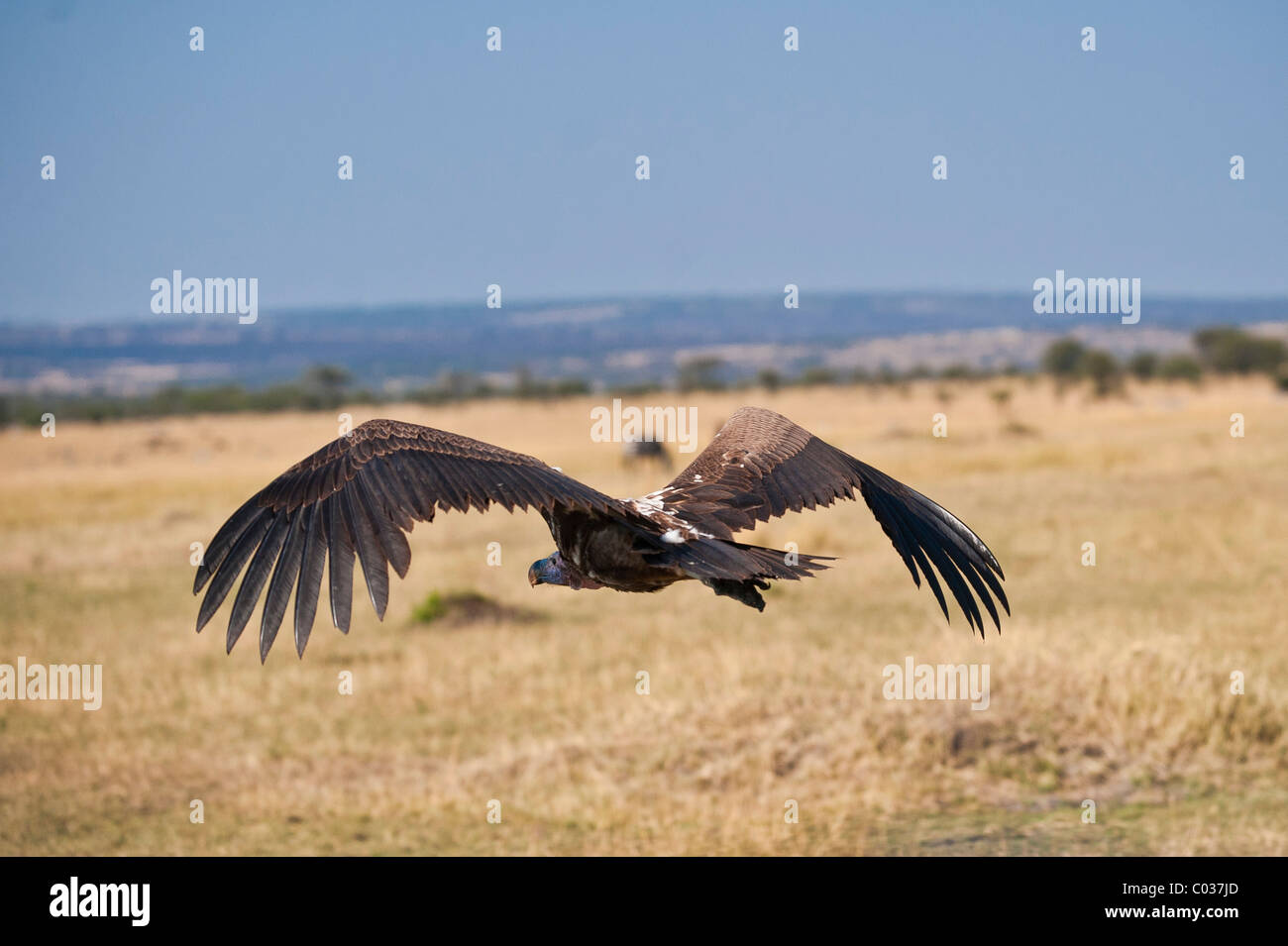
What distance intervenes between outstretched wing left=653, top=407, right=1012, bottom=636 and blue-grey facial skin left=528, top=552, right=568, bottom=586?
464 mm

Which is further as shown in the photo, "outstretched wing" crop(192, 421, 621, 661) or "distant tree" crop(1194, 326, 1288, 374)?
"distant tree" crop(1194, 326, 1288, 374)

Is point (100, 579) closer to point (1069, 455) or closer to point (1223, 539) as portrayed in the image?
point (1223, 539)

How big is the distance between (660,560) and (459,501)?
2.36 feet

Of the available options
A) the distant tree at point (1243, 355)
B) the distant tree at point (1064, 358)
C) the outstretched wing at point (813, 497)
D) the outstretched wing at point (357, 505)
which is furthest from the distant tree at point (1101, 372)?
the outstretched wing at point (357, 505)

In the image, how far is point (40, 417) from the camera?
82.2 meters

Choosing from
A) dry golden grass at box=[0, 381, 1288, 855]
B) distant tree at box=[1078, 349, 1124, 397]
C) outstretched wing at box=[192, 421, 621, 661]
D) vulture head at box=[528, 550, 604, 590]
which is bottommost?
dry golden grass at box=[0, 381, 1288, 855]

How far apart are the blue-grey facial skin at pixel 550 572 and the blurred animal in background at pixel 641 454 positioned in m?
28.4

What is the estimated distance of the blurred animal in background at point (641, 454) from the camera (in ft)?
113

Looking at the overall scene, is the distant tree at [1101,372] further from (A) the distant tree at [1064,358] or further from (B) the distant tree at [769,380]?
(B) the distant tree at [769,380]

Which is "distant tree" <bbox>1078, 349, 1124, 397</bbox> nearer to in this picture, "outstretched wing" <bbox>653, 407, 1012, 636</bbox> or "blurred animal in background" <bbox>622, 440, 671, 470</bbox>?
"blurred animal in background" <bbox>622, 440, 671, 470</bbox>

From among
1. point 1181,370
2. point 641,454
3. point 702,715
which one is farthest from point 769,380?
point 702,715

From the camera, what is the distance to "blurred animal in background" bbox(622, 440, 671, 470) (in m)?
34.5

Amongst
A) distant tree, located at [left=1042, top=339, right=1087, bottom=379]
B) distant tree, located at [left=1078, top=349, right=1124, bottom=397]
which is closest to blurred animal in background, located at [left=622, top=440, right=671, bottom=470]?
distant tree, located at [left=1078, top=349, right=1124, bottom=397]
